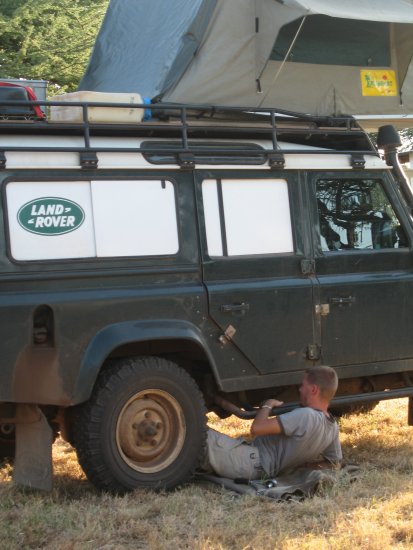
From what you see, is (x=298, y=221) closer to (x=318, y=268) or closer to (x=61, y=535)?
(x=318, y=268)

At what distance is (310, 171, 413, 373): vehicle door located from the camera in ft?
20.8

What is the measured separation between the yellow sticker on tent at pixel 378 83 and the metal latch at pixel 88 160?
2.54 m

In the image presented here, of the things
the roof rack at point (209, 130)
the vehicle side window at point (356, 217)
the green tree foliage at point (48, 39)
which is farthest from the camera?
the green tree foliage at point (48, 39)

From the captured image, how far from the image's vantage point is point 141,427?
5.63 meters

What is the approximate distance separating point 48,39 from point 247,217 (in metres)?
7.81

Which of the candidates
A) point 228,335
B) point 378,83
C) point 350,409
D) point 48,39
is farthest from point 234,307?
point 48,39

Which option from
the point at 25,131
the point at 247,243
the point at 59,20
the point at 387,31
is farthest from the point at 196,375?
the point at 59,20

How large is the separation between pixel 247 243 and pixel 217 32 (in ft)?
5.45

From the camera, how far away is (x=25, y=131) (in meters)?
5.77

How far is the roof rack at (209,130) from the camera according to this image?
18.8ft

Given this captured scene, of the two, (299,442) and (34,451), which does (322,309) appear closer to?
(299,442)

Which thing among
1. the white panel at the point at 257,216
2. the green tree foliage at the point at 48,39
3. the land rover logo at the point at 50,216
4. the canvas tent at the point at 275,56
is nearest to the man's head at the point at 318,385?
the white panel at the point at 257,216

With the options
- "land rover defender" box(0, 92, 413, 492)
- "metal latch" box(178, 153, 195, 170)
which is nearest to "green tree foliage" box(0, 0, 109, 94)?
"land rover defender" box(0, 92, 413, 492)

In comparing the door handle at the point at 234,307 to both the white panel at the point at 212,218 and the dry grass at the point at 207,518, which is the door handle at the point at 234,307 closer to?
the white panel at the point at 212,218
